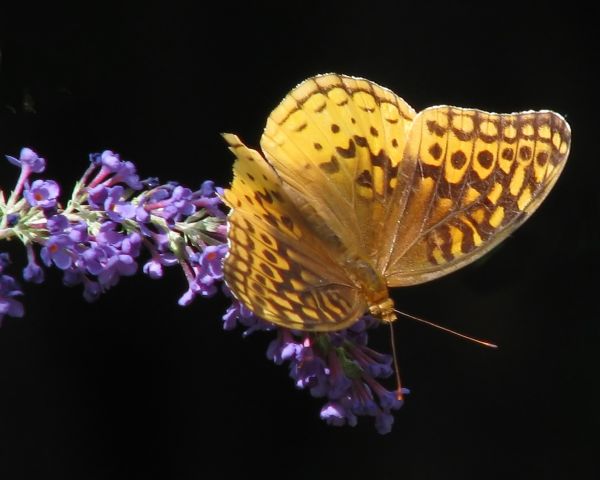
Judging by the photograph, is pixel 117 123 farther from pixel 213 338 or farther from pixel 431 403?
pixel 431 403

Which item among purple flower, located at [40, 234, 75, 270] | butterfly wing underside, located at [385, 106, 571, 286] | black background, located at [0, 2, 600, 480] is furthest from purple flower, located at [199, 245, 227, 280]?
black background, located at [0, 2, 600, 480]

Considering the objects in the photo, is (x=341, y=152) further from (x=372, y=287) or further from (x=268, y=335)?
(x=268, y=335)

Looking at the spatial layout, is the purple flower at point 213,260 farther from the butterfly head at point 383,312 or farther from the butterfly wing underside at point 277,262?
the butterfly head at point 383,312

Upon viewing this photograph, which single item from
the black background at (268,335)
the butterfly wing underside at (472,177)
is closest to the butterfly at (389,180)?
the butterfly wing underside at (472,177)

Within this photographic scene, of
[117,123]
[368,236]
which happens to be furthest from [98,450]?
[368,236]

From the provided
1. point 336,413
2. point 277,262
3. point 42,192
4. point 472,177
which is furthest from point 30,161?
point 472,177

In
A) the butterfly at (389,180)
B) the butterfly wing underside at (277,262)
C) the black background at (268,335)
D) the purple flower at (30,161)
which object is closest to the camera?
the butterfly wing underside at (277,262)
